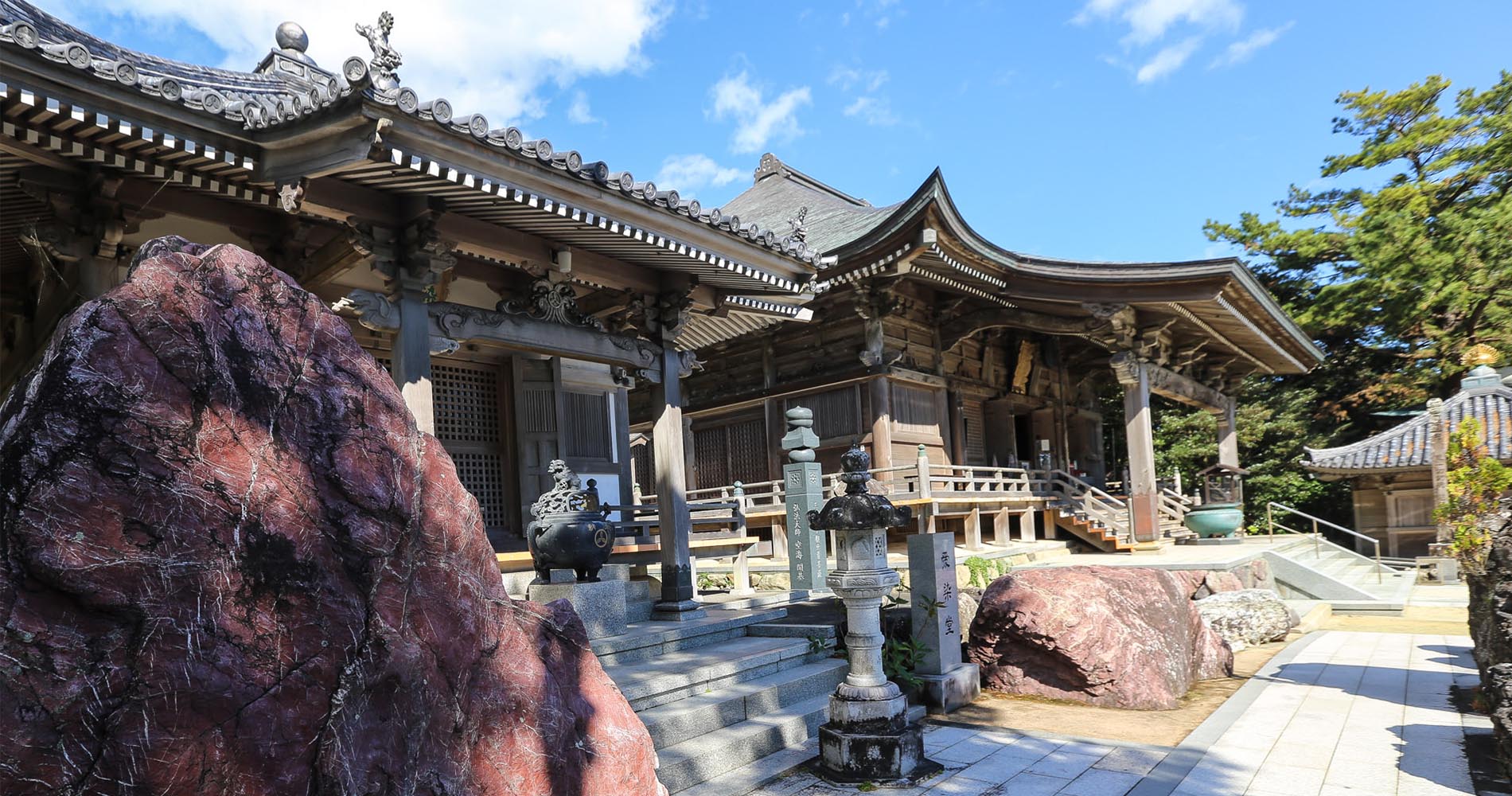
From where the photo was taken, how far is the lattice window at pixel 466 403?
9.88 metres

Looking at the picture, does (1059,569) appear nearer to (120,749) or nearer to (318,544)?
(318,544)

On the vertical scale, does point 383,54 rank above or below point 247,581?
above

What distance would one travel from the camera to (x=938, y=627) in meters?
7.20

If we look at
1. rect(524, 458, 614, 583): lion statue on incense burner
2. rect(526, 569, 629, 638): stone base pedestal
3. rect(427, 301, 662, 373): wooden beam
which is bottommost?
rect(526, 569, 629, 638): stone base pedestal

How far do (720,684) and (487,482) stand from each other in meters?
4.91

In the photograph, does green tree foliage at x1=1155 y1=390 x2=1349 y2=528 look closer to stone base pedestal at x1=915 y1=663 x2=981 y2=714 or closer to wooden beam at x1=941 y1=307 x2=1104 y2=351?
wooden beam at x1=941 y1=307 x2=1104 y2=351

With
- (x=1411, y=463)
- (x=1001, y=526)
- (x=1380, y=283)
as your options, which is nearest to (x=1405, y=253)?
(x=1380, y=283)

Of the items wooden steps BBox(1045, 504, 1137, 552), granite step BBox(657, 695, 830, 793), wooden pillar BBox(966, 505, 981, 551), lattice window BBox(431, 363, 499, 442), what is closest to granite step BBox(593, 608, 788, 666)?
granite step BBox(657, 695, 830, 793)

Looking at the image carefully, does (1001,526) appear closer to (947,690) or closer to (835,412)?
(835,412)

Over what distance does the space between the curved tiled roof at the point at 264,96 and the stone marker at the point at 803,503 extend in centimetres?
278

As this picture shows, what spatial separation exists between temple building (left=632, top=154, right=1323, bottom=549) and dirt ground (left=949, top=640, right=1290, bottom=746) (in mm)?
6596

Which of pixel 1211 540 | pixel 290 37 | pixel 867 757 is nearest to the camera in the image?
pixel 867 757

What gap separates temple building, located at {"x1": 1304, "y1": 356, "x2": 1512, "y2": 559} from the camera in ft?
50.2

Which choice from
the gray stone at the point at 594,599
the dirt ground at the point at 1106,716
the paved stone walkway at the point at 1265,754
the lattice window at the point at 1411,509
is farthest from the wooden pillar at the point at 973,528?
the lattice window at the point at 1411,509
